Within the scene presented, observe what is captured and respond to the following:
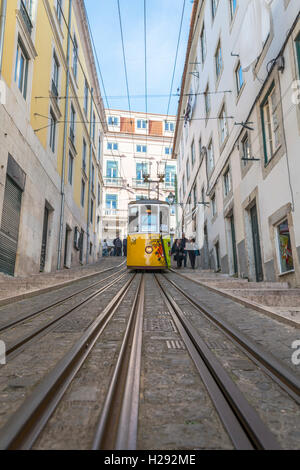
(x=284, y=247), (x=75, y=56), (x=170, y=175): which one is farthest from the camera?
(x=170, y=175)

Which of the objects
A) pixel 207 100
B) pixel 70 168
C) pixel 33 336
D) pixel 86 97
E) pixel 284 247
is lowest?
pixel 33 336

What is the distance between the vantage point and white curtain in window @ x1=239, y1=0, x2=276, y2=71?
8.01 metres

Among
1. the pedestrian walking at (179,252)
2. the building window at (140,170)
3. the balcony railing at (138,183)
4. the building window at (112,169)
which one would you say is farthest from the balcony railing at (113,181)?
the pedestrian walking at (179,252)

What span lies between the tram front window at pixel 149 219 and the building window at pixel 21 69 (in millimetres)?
6758

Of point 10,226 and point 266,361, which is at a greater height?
point 10,226

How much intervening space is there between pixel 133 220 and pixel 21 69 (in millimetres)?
7283

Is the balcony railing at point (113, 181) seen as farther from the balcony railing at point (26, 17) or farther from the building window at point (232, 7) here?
the balcony railing at point (26, 17)

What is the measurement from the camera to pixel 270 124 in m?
8.26

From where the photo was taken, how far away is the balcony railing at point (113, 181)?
38.8 meters

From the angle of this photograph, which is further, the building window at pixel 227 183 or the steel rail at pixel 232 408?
the building window at pixel 227 183

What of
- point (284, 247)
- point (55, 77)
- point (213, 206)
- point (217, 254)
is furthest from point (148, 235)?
point (55, 77)

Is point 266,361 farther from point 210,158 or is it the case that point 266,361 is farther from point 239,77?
point 210,158
